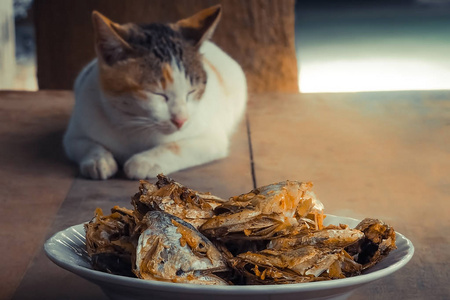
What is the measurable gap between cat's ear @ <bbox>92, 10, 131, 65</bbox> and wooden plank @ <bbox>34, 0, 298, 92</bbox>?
1090mm

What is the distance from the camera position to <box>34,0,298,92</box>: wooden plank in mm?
2848

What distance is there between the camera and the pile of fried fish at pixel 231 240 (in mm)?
651

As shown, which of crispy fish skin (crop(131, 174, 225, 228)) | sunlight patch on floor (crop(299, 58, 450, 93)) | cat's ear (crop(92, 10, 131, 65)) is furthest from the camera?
sunlight patch on floor (crop(299, 58, 450, 93))

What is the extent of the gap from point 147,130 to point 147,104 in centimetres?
14

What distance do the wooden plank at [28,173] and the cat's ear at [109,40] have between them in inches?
12.3

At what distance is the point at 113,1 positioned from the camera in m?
2.86

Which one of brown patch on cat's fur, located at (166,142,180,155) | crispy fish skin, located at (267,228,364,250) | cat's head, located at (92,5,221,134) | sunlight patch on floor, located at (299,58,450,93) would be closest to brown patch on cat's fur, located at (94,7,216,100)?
cat's head, located at (92,5,221,134)

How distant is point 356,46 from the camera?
199 inches

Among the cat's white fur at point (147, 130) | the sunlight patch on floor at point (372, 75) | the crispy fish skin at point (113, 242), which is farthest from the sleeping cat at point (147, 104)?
the sunlight patch on floor at point (372, 75)

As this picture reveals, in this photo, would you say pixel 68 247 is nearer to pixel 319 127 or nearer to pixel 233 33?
pixel 319 127

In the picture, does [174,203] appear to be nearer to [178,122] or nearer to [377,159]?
[178,122]

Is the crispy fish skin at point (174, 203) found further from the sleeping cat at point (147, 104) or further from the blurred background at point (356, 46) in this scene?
the blurred background at point (356, 46)

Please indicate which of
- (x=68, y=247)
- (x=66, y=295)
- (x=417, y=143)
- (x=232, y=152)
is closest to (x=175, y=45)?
(x=232, y=152)

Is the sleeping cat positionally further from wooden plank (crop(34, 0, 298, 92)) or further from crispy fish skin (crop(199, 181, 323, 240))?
crispy fish skin (crop(199, 181, 323, 240))
